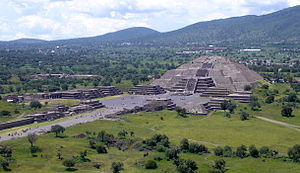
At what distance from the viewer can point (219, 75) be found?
182 metres

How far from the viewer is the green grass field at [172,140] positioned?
2911 inches

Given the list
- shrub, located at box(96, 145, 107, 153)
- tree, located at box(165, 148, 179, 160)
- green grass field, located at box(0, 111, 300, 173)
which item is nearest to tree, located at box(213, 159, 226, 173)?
green grass field, located at box(0, 111, 300, 173)

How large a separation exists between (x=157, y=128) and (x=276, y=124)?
31.1m

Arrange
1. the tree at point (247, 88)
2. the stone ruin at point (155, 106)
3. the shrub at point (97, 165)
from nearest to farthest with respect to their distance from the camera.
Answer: the shrub at point (97, 165) → the stone ruin at point (155, 106) → the tree at point (247, 88)

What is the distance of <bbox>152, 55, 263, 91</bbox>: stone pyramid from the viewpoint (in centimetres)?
17350

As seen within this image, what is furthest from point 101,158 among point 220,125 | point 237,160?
point 220,125

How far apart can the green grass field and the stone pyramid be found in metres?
51.1

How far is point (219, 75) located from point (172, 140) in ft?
307

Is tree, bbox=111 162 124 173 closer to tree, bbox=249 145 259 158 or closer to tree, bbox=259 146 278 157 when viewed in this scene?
tree, bbox=249 145 259 158

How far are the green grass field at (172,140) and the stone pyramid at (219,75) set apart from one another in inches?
2011

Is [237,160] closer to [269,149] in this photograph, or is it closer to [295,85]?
[269,149]

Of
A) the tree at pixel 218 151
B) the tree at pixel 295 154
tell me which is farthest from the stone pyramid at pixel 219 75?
the tree at pixel 295 154

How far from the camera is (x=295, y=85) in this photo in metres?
164

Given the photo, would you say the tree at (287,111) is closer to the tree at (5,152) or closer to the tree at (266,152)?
the tree at (266,152)
